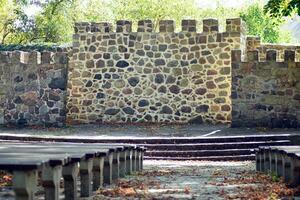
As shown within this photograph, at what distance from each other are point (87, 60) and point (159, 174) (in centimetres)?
958

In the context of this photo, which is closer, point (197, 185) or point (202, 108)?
point (197, 185)

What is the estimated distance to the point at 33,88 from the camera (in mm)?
19578

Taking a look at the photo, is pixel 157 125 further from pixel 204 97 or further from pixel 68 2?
pixel 68 2

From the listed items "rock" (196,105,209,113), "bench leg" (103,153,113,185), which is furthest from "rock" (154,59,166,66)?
"bench leg" (103,153,113,185)

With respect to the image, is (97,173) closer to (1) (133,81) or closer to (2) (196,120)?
(2) (196,120)

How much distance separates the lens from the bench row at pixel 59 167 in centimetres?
514

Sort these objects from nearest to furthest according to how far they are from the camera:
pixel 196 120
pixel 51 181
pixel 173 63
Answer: pixel 51 181, pixel 196 120, pixel 173 63

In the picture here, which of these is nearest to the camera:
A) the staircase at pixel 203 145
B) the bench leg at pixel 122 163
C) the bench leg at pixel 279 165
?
the bench leg at pixel 279 165

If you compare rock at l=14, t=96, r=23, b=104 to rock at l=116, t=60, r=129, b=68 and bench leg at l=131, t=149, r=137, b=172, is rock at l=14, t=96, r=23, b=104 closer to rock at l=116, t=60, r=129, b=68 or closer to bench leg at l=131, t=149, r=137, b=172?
rock at l=116, t=60, r=129, b=68

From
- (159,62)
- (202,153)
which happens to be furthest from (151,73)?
(202,153)

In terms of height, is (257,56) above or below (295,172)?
above

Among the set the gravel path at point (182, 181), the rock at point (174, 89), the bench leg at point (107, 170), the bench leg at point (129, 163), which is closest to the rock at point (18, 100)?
the rock at point (174, 89)

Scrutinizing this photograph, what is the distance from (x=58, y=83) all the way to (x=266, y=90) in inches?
233

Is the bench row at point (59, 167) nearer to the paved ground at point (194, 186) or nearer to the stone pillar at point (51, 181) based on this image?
the stone pillar at point (51, 181)
